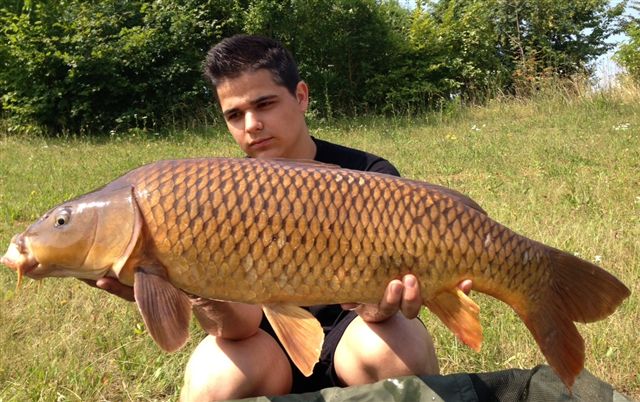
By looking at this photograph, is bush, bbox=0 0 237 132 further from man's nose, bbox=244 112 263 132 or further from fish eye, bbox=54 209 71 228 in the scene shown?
fish eye, bbox=54 209 71 228

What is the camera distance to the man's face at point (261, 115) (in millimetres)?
1720

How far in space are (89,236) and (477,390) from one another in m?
0.99

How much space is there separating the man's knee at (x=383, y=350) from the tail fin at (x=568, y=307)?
0.36 m

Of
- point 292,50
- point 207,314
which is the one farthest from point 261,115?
point 292,50

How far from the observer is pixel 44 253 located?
116cm

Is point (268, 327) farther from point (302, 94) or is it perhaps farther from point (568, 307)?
point (568, 307)

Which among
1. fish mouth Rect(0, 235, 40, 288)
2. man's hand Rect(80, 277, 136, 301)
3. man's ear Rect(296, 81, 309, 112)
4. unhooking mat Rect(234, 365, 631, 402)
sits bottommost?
unhooking mat Rect(234, 365, 631, 402)

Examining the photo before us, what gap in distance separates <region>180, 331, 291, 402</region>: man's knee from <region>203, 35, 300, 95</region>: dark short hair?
70 cm

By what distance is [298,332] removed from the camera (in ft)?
4.05

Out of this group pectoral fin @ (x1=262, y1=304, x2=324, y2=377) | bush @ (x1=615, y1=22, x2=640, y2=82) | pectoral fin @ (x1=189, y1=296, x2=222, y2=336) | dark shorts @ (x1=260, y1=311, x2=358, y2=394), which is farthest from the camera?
bush @ (x1=615, y1=22, x2=640, y2=82)

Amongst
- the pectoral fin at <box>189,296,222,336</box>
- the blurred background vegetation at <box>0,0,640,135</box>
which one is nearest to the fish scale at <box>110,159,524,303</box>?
the pectoral fin at <box>189,296,222,336</box>

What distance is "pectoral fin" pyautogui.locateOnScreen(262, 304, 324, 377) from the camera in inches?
48.2

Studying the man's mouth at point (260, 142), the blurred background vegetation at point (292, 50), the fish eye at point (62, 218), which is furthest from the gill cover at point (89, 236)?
the blurred background vegetation at point (292, 50)

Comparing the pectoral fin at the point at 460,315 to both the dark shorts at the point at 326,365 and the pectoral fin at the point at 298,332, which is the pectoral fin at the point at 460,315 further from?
the dark shorts at the point at 326,365
